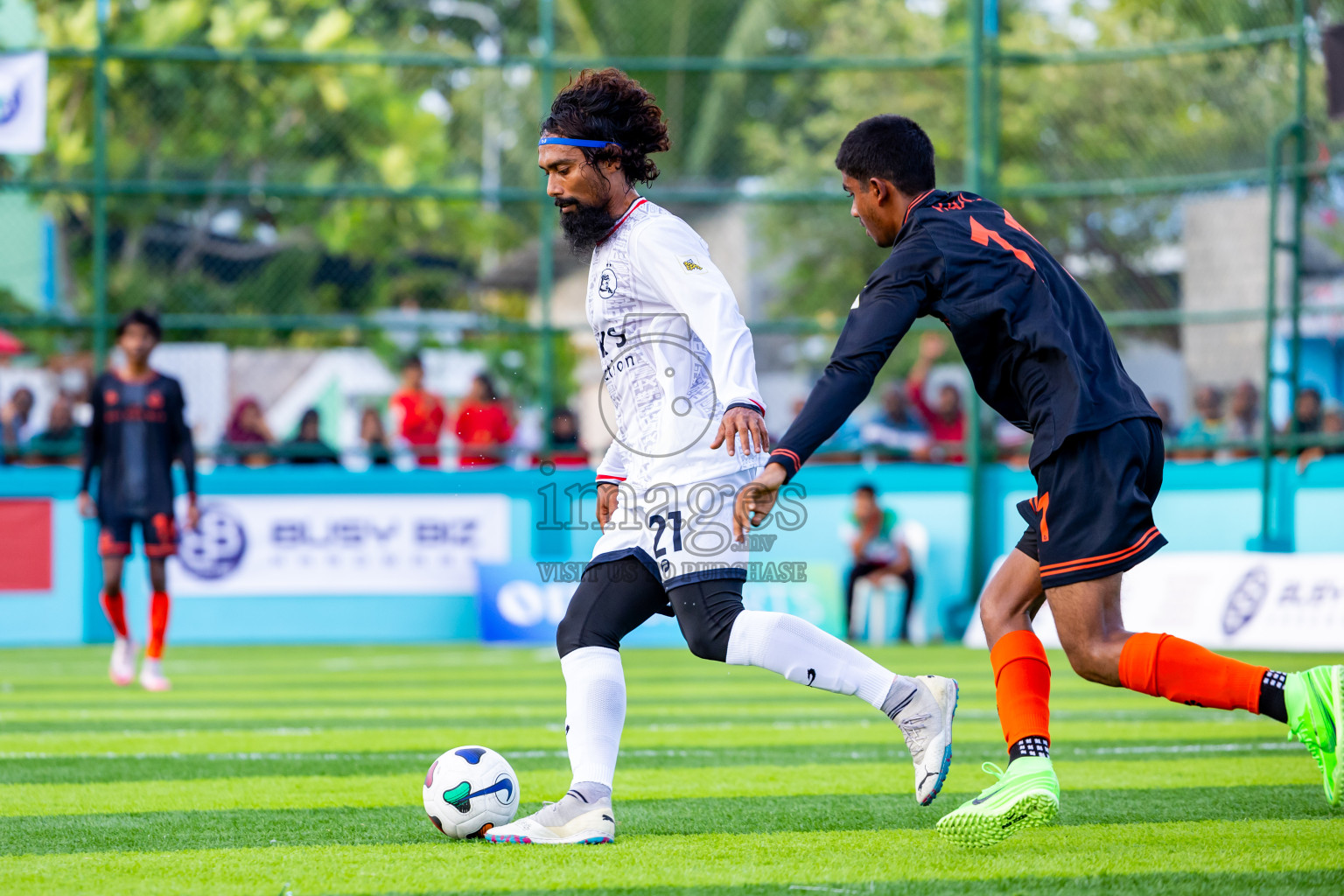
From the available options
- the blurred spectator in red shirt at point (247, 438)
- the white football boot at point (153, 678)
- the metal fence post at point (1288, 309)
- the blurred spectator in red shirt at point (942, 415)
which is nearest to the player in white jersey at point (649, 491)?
the white football boot at point (153, 678)

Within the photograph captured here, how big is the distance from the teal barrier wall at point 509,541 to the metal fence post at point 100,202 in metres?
1.44

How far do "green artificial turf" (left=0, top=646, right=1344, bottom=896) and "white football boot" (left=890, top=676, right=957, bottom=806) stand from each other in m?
0.19

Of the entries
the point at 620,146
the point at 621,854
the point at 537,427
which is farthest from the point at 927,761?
the point at 537,427

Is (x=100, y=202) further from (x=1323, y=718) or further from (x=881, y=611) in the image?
(x=1323, y=718)

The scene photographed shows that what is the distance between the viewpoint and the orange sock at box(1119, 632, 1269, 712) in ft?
13.3

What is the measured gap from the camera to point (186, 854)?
4.32 m

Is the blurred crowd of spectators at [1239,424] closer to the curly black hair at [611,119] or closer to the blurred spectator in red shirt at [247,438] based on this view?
the blurred spectator in red shirt at [247,438]

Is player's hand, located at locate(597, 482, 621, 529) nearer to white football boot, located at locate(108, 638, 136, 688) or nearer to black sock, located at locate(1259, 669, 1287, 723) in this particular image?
black sock, located at locate(1259, 669, 1287, 723)

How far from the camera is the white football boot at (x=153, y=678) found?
10.0m

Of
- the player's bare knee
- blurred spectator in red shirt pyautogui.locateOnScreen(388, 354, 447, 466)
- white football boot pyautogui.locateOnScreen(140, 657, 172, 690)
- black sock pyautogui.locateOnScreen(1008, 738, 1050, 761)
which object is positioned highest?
blurred spectator in red shirt pyautogui.locateOnScreen(388, 354, 447, 466)

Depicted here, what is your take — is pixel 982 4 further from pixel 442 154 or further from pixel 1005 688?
pixel 1005 688

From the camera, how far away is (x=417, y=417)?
15109mm

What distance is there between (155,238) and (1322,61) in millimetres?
12322

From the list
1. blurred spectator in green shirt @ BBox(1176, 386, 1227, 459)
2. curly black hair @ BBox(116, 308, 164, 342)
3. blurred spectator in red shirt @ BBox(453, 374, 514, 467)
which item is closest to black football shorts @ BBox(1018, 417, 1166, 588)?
curly black hair @ BBox(116, 308, 164, 342)
